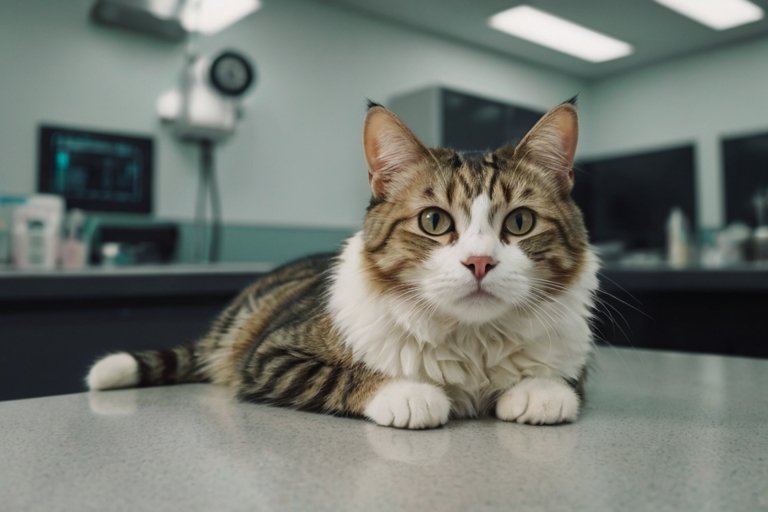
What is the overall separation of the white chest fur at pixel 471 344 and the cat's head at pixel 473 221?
0.07 feet

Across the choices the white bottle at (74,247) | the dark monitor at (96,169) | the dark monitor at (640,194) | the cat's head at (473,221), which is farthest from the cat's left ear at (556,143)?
the dark monitor at (640,194)

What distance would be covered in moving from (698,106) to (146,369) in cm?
498

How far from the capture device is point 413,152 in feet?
2.74

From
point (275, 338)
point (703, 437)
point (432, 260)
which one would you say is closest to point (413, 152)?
point (432, 260)

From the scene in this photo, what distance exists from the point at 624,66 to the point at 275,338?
16.2ft

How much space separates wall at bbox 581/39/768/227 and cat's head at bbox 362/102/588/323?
4339 mm

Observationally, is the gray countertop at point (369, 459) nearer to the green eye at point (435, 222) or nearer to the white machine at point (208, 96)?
the green eye at point (435, 222)

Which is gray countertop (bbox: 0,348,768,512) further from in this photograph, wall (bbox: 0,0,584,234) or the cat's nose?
wall (bbox: 0,0,584,234)

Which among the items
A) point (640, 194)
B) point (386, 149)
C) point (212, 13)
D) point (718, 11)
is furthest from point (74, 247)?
point (718, 11)

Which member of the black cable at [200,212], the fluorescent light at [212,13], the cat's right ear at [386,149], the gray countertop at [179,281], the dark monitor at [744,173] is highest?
the fluorescent light at [212,13]

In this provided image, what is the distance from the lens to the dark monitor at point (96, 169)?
2.70m

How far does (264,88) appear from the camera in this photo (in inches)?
135

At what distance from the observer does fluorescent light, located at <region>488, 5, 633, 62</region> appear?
3793mm

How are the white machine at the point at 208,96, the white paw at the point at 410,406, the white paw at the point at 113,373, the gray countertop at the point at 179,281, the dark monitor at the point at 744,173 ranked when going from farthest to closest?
1. the dark monitor at the point at 744,173
2. the white machine at the point at 208,96
3. the gray countertop at the point at 179,281
4. the white paw at the point at 113,373
5. the white paw at the point at 410,406
